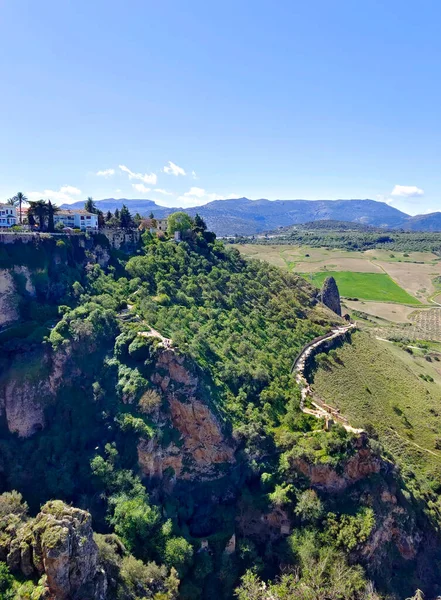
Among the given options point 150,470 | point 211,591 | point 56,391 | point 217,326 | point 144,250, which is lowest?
point 211,591

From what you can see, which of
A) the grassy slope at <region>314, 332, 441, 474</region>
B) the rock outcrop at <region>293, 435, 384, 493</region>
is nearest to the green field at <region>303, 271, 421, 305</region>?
the grassy slope at <region>314, 332, 441, 474</region>

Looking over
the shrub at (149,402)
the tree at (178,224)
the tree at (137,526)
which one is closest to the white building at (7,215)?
the tree at (178,224)

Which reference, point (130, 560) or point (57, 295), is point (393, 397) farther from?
point (57, 295)

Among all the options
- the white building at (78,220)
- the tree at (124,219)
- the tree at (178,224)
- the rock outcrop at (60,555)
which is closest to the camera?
the rock outcrop at (60,555)

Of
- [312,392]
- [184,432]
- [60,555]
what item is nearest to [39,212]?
[184,432]

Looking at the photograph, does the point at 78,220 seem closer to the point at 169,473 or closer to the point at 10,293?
the point at 10,293

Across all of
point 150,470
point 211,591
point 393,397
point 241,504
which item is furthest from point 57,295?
point 393,397

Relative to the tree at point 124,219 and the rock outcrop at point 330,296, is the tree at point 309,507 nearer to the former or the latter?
the tree at point 124,219
